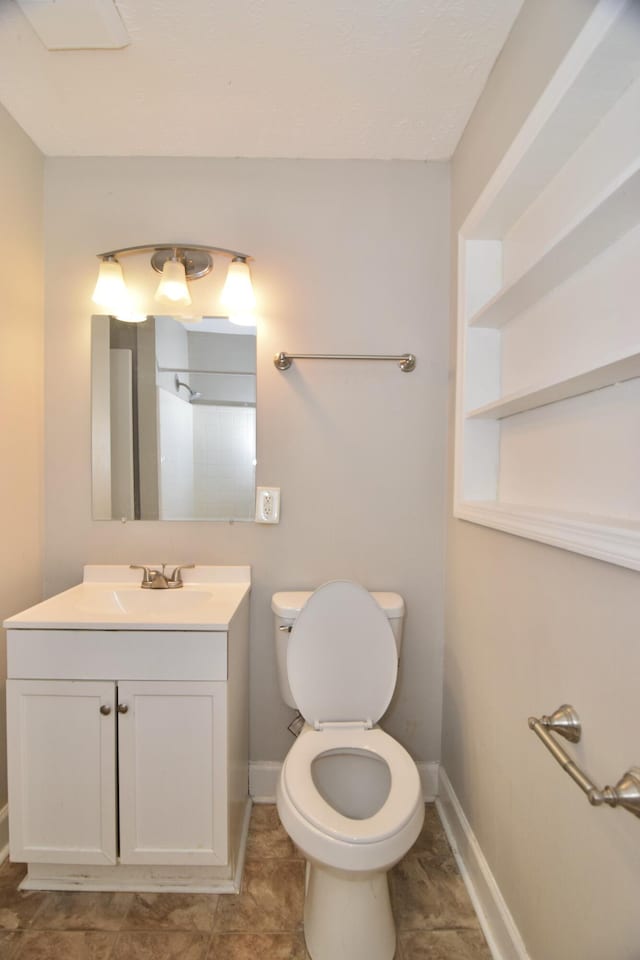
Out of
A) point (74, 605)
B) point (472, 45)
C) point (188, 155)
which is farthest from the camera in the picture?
point (188, 155)

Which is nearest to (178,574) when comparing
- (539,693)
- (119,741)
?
(119,741)

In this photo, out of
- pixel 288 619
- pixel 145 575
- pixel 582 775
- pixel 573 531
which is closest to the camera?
pixel 582 775

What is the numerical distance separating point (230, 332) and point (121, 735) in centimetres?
133

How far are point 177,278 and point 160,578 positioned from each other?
1.04 metres

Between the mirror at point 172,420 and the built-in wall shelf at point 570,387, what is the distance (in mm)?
856

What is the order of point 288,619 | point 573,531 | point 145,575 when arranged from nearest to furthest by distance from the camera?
point 573,531 → point 288,619 → point 145,575

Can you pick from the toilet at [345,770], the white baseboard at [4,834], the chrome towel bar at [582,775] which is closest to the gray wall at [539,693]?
the chrome towel bar at [582,775]

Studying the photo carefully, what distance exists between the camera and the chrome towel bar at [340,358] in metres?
1.58

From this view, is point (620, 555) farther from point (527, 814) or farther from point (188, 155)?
point (188, 155)

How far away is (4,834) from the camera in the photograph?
1.38 meters

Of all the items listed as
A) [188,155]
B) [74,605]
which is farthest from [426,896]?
[188,155]

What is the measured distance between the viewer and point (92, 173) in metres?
1.58

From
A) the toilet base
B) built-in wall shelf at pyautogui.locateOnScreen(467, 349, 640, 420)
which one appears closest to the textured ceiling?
built-in wall shelf at pyautogui.locateOnScreen(467, 349, 640, 420)

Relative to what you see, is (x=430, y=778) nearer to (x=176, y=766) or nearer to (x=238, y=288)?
(x=176, y=766)
